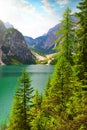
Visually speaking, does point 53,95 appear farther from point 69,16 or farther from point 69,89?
point 69,16

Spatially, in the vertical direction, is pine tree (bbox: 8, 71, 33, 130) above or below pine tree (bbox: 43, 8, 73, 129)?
below

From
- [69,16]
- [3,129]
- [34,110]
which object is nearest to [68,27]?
[69,16]

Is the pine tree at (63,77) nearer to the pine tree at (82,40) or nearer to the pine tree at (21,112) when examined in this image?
the pine tree at (82,40)

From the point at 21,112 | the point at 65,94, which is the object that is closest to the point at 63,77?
the point at 65,94

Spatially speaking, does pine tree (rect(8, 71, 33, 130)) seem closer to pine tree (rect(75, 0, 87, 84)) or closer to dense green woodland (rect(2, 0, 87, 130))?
dense green woodland (rect(2, 0, 87, 130))

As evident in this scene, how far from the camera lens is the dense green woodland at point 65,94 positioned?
1712cm

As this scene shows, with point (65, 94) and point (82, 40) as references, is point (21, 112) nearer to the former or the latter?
point (65, 94)

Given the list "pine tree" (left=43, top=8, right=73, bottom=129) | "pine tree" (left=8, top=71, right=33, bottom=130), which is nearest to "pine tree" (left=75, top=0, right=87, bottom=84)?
"pine tree" (left=43, top=8, right=73, bottom=129)

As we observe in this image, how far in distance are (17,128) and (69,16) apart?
47.5ft

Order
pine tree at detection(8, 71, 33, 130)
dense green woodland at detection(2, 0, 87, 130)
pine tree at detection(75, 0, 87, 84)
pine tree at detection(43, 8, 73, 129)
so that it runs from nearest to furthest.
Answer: dense green woodland at detection(2, 0, 87, 130), pine tree at detection(75, 0, 87, 84), pine tree at detection(43, 8, 73, 129), pine tree at detection(8, 71, 33, 130)

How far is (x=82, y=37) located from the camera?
20016 mm

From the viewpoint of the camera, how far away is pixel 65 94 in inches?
983

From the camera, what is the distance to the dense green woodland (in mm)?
17125

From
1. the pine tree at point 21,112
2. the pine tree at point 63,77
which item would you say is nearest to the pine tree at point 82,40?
the pine tree at point 63,77
